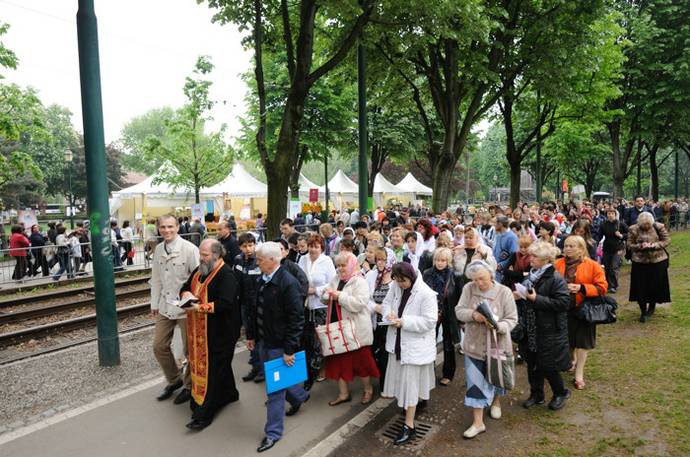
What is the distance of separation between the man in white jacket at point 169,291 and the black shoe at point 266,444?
141 centimetres

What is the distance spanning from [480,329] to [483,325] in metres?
0.05

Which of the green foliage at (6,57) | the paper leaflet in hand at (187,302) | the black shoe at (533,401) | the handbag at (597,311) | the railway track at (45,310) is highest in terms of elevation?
the green foliage at (6,57)

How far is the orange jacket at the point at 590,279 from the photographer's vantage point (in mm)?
5281

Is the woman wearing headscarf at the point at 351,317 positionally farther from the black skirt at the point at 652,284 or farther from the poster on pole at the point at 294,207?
the poster on pole at the point at 294,207

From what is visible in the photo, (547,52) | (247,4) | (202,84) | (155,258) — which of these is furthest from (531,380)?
(202,84)

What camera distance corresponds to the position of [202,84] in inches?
969

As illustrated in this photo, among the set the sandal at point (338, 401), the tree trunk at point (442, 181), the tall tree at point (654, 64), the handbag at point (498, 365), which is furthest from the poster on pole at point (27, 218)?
the tall tree at point (654, 64)

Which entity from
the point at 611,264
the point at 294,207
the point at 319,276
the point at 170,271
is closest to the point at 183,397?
the point at 170,271

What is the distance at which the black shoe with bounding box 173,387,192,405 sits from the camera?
5.38 meters

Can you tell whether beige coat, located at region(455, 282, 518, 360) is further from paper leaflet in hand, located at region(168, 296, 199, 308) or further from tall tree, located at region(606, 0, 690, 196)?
tall tree, located at region(606, 0, 690, 196)

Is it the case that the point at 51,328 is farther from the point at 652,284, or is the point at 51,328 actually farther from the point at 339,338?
the point at 652,284

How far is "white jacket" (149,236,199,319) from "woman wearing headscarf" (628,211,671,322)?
721 cm

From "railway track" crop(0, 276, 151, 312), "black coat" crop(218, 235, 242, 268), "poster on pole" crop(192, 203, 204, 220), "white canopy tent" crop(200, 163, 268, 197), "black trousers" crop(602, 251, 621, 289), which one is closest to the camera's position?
"black coat" crop(218, 235, 242, 268)

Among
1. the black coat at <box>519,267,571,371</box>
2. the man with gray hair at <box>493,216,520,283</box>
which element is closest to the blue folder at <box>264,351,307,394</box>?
the black coat at <box>519,267,571,371</box>
